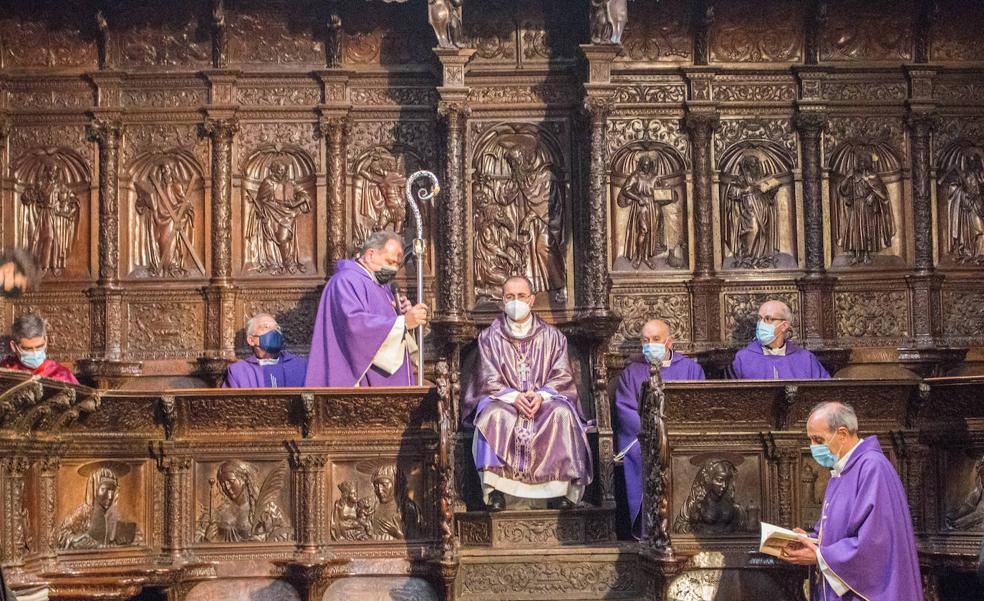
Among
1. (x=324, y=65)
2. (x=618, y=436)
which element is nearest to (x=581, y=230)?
(x=618, y=436)

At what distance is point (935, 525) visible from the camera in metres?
10.1

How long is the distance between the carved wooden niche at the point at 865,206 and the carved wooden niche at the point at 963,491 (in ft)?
11.2

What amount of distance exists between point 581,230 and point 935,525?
14.8ft

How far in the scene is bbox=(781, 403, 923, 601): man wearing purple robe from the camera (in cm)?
792

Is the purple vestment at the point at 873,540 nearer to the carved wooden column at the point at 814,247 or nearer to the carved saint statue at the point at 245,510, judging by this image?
the carved saint statue at the point at 245,510

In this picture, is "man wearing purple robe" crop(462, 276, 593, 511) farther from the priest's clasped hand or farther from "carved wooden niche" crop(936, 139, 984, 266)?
"carved wooden niche" crop(936, 139, 984, 266)

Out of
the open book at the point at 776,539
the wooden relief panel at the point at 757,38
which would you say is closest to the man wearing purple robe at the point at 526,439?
the open book at the point at 776,539

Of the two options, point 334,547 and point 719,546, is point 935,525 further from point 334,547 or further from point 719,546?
point 334,547

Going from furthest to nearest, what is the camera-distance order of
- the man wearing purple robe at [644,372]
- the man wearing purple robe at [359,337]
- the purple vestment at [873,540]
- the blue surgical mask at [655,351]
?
1. the blue surgical mask at [655,351]
2. the man wearing purple robe at [644,372]
3. the man wearing purple robe at [359,337]
4. the purple vestment at [873,540]

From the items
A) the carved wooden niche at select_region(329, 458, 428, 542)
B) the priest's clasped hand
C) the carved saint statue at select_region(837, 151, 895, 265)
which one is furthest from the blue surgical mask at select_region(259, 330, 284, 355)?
the carved saint statue at select_region(837, 151, 895, 265)

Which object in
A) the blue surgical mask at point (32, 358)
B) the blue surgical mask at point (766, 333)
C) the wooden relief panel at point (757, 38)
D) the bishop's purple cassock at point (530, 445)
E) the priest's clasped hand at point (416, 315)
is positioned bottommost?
the bishop's purple cassock at point (530, 445)

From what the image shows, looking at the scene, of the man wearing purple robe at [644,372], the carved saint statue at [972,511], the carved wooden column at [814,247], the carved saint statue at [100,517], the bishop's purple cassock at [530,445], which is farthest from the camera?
the carved wooden column at [814,247]

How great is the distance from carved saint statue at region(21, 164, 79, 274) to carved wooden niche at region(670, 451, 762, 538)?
6.57 meters

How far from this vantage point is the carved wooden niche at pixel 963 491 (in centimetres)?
996
